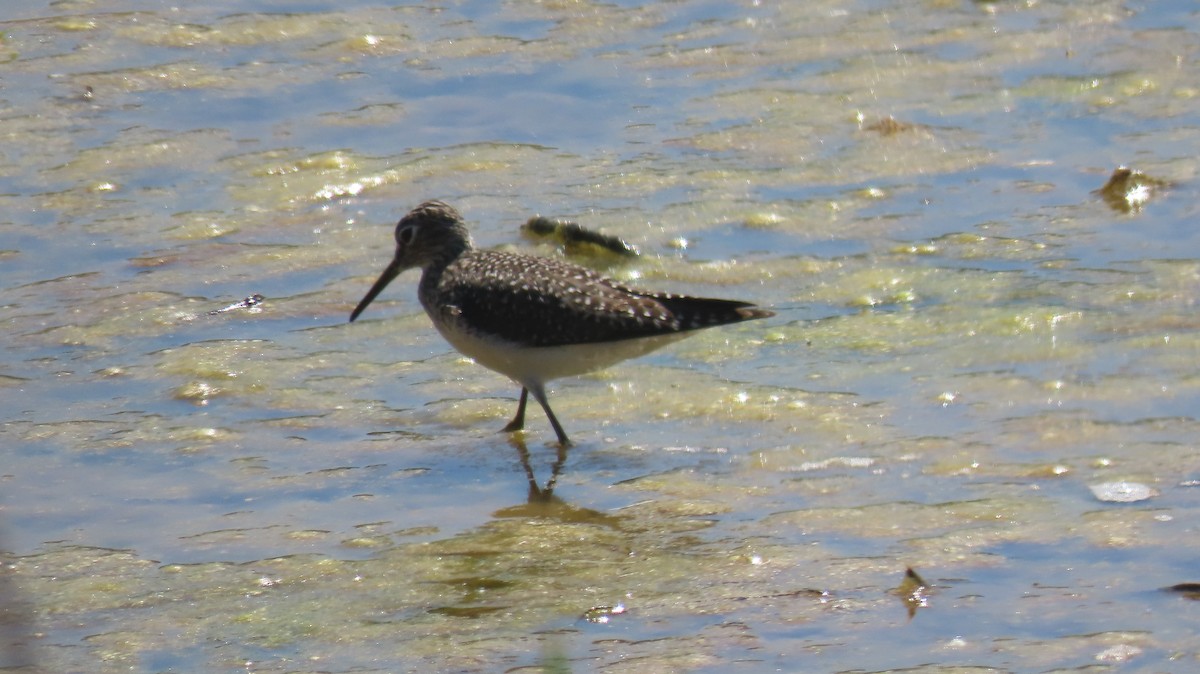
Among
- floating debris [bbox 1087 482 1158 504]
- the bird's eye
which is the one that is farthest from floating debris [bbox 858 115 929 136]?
floating debris [bbox 1087 482 1158 504]

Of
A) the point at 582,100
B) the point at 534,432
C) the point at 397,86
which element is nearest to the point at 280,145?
the point at 397,86

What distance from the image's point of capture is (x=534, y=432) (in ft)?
19.9

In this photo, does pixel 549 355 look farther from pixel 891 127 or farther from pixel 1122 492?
pixel 891 127

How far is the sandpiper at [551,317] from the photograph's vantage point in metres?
5.75

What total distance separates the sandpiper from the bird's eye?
384mm

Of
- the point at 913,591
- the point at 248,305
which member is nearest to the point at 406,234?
the point at 248,305

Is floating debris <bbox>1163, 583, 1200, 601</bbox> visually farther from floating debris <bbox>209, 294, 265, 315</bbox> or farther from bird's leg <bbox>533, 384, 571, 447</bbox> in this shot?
floating debris <bbox>209, 294, 265, 315</bbox>

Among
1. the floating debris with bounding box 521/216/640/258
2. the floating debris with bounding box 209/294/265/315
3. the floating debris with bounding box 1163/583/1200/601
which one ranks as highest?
the floating debris with bounding box 521/216/640/258

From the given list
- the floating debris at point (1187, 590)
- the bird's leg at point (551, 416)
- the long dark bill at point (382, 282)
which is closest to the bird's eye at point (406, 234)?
the long dark bill at point (382, 282)

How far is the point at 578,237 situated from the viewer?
716 centimetres

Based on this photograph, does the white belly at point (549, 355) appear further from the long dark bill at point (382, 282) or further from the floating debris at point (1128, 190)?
the floating debris at point (1128, 190)

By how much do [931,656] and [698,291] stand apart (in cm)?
275

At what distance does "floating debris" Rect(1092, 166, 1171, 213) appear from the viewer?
285 inches

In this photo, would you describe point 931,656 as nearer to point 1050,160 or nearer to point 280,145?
point 1050,160
